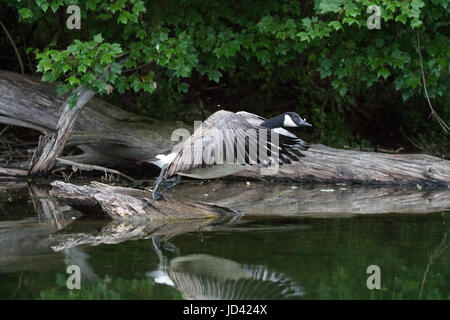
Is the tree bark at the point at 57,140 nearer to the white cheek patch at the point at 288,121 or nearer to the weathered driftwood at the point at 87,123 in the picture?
the weathered driftwood at the point at 87,123

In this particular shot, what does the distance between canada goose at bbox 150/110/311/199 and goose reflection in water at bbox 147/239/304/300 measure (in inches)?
58.5

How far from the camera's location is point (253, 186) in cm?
1050

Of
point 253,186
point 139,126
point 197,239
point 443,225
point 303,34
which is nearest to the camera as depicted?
point 197,239

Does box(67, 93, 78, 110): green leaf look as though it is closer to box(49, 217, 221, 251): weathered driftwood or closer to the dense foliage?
the dense foliage

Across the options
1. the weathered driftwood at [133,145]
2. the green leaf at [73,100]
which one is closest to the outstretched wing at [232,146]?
the green leaf at [73,100]

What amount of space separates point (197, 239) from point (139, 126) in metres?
5.23

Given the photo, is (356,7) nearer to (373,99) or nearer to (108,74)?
(108,74)

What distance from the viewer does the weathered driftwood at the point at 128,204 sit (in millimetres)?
7293

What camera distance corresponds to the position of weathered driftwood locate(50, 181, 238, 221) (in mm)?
7293

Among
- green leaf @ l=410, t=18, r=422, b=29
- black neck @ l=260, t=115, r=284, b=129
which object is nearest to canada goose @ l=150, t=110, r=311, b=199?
black neck @ l=260, t=115, r=284, b=129

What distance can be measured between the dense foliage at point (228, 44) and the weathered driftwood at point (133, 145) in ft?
1.96

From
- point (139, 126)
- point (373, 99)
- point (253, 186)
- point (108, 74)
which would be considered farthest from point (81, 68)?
point (373, 99)

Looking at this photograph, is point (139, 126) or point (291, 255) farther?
point (139, 126)

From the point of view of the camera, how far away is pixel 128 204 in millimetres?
7332
